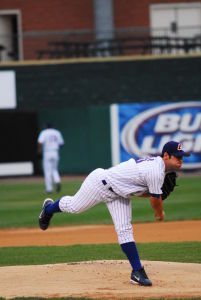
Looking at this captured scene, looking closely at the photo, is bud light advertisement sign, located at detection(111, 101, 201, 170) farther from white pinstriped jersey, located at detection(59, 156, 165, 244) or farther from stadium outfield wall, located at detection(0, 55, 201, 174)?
white pinstriped jersey, located at detection(59, 156, 165, 244)

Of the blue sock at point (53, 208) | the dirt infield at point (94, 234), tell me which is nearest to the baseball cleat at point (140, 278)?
the blue sock at point (53, 208)

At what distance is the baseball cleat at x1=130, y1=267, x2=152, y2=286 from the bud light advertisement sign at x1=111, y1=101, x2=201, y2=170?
21.5 metres

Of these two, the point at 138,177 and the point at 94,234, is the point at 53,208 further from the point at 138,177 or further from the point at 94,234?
the point at 94,234

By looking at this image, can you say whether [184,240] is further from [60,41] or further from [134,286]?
[60,41]

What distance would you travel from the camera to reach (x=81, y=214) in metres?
20.4

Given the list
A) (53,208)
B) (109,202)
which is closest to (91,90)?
(53,208)

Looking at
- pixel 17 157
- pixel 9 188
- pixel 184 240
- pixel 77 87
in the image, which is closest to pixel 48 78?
pixel 77 87

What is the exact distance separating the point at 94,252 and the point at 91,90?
19498 mm

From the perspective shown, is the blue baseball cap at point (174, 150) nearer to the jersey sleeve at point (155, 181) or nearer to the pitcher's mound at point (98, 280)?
the jersey sleeve at point (155, 181)

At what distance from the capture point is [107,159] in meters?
31.3

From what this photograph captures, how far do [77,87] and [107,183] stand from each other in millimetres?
22896

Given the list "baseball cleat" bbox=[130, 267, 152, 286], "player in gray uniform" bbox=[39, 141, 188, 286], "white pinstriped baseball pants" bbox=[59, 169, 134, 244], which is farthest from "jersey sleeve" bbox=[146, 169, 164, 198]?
"baseball cleat" bbox=[130, 267, 152, 286]

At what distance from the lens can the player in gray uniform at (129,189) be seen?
30.9 ft

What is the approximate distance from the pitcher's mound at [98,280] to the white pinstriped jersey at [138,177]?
1.01 metres
